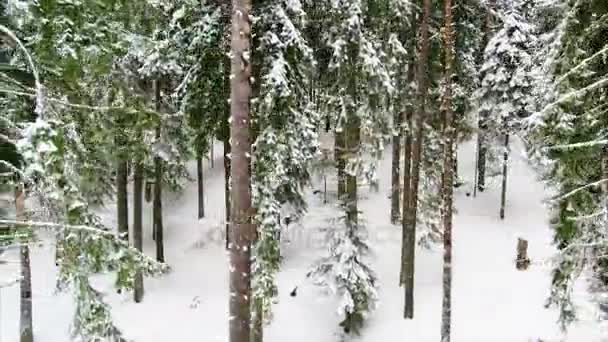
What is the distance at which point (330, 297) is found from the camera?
17.8 metres

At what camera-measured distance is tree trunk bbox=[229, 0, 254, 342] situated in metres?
6.10

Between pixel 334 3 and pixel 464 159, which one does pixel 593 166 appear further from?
pixel 464 159

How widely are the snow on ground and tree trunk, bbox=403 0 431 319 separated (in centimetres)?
95

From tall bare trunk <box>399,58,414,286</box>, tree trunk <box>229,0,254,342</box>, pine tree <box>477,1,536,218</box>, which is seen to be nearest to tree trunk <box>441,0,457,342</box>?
tall bare trunk <box>399,58,414,286</box>

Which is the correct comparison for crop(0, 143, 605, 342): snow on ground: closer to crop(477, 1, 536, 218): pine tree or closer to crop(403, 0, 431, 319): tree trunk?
A: crop(403, 0, 431, 319): tree trunk

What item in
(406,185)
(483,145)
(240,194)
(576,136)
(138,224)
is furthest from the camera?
(483,145)

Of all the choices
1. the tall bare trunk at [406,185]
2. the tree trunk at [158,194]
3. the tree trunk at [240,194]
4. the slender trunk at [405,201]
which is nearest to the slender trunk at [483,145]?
the tall bare trunk at [406,185]

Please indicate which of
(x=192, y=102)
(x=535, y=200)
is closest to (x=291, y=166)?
(x=192, y=102)

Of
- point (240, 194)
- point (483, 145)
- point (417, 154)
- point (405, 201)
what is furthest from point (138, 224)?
point (483, 145)

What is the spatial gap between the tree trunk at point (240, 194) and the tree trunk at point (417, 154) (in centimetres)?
1024

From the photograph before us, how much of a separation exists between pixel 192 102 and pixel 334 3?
Result: 3.49 meters

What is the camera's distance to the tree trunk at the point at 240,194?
6102 millimetres

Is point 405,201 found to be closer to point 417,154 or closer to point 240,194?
point 417,154

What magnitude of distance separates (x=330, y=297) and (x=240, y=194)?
12.2 metres
